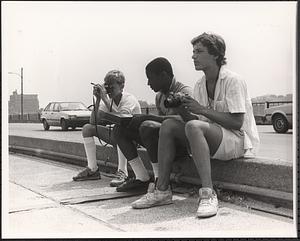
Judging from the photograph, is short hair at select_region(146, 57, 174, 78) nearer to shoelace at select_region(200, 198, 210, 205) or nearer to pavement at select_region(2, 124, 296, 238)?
pavement at select_region(2, 124, 296, 238)

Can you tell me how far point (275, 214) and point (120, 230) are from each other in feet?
3.28

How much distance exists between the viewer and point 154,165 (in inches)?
137

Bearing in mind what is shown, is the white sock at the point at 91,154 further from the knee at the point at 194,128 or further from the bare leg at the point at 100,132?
the knee at the point at 194,128

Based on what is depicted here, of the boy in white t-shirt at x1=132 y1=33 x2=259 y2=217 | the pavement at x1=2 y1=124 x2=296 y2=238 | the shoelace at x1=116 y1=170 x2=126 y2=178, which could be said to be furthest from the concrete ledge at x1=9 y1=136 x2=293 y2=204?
the shoelace at x1=116 y1=170 x2=126 y2=178

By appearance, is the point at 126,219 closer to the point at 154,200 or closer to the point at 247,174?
the point at 154,200

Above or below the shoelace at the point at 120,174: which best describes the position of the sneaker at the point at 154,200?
below

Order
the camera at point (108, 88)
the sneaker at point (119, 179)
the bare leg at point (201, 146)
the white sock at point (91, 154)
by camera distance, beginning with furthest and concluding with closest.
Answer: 1. the white sock at point (91, 154)
2. the camera at point (108, 88)
3. the sneaker at point (119, 179)
4. the bare leg at point (201, 146)

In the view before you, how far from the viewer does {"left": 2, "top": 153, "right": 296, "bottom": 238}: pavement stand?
103 inches

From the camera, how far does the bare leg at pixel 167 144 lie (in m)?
3.06

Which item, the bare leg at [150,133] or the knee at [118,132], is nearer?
the bare leg at [150,133]

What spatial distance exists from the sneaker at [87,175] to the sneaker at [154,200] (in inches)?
46.7

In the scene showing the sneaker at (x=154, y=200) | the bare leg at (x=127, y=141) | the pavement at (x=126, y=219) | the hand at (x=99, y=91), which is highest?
the hand at (x=99, y=91)

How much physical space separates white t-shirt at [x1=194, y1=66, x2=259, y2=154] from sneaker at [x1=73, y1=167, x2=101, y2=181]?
1436mm

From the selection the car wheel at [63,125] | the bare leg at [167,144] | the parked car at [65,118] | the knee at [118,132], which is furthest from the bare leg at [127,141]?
the car wheel at [63,125]
